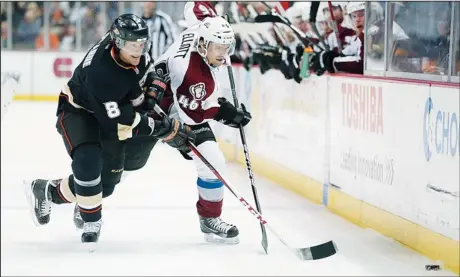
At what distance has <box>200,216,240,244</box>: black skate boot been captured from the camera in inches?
94.3

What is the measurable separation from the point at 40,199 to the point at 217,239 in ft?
1.34

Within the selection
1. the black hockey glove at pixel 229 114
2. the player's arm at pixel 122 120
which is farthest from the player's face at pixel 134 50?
the black hockey glove at pixel 229 114

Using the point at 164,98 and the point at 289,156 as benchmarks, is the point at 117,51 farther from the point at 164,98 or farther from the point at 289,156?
the point at 289,156

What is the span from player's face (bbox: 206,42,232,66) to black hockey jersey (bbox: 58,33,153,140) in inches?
4.9

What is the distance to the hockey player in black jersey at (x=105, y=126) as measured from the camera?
2.05 meters

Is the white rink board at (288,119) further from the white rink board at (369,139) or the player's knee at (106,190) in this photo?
the player's knee at (106,190)

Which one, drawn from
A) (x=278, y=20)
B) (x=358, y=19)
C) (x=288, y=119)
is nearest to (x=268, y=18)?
(x=278, y=20)

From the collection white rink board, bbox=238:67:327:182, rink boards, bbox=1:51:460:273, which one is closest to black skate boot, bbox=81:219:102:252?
rink boards, bbox=1:51:460:273

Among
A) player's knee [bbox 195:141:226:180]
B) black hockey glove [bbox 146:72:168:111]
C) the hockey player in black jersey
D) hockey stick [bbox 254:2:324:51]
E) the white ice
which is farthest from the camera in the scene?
the white ice

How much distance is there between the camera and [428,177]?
13.5ft

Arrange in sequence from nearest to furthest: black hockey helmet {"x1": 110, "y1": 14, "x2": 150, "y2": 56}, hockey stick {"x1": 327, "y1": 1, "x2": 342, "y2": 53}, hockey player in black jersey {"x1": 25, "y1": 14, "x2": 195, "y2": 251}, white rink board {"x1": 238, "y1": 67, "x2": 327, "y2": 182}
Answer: black hockey helmet {"x1": 110, "y1": 14, "x2": 150, "y2": 56} → hockey player in black jersey {"x1": 25, "y1": 14, "x2": 195, "y2": 251} → hockey stick {"x1": 327, "y1": 1, "x2": 342, "y2": 53} → white rink board {"x1": 238, "y1": 67, "x2": 327, "y2": 182}

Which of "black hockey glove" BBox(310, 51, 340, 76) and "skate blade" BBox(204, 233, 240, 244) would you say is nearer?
"skate blade" BBox(204, 233, 240, 244)

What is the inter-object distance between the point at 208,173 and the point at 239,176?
35cm

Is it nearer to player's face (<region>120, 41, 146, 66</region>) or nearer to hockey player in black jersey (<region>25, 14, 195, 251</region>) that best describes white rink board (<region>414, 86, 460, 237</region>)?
hockey player in black jersey (<region>25, 14, 195, 251</region>)
